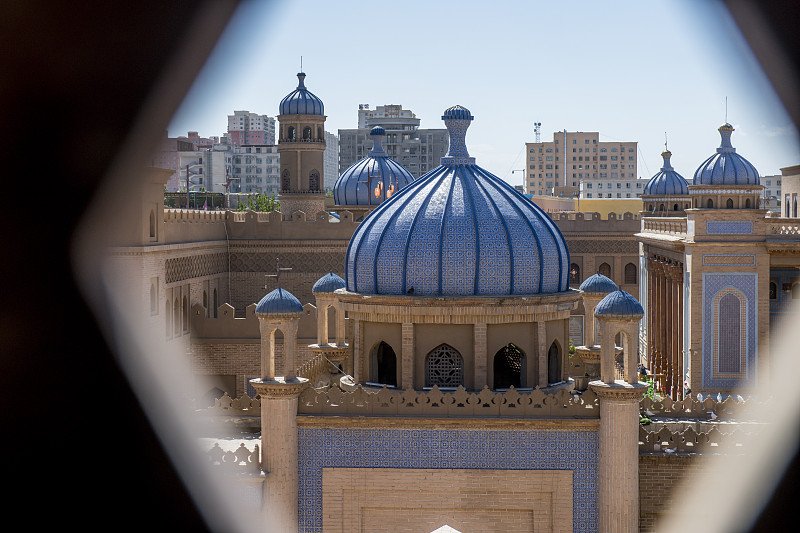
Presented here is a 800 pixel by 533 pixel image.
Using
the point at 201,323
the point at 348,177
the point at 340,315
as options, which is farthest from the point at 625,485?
the point at 348,177

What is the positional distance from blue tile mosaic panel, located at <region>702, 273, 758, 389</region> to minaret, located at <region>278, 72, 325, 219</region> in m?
16.9

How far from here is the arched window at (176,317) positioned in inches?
999

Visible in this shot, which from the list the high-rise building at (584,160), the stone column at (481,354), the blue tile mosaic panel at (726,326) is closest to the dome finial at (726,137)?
the blue tile mosaic panel at (726,326)

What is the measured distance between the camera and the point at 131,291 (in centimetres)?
2092

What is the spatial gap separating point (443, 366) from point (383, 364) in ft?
3.95

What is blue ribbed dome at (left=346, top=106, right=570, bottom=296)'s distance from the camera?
14.6m

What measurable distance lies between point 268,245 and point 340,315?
16.3m

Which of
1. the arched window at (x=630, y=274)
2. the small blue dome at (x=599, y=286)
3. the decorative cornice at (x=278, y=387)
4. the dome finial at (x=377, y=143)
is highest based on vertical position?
the dome finial at (x=377, y=143)

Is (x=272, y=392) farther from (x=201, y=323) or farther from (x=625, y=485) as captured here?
(x=201, y=323)

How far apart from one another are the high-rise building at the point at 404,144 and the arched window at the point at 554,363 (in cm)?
8817

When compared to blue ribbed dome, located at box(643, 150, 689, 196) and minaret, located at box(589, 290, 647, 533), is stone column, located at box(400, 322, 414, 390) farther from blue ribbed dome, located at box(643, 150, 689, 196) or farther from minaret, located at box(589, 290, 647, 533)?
blue ribbed dome, located at box(643, 150, 689, 196)

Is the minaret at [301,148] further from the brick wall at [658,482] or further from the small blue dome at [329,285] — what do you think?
the brick wall at [658,482]

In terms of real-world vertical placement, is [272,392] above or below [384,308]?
below

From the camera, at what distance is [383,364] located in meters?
15.4
